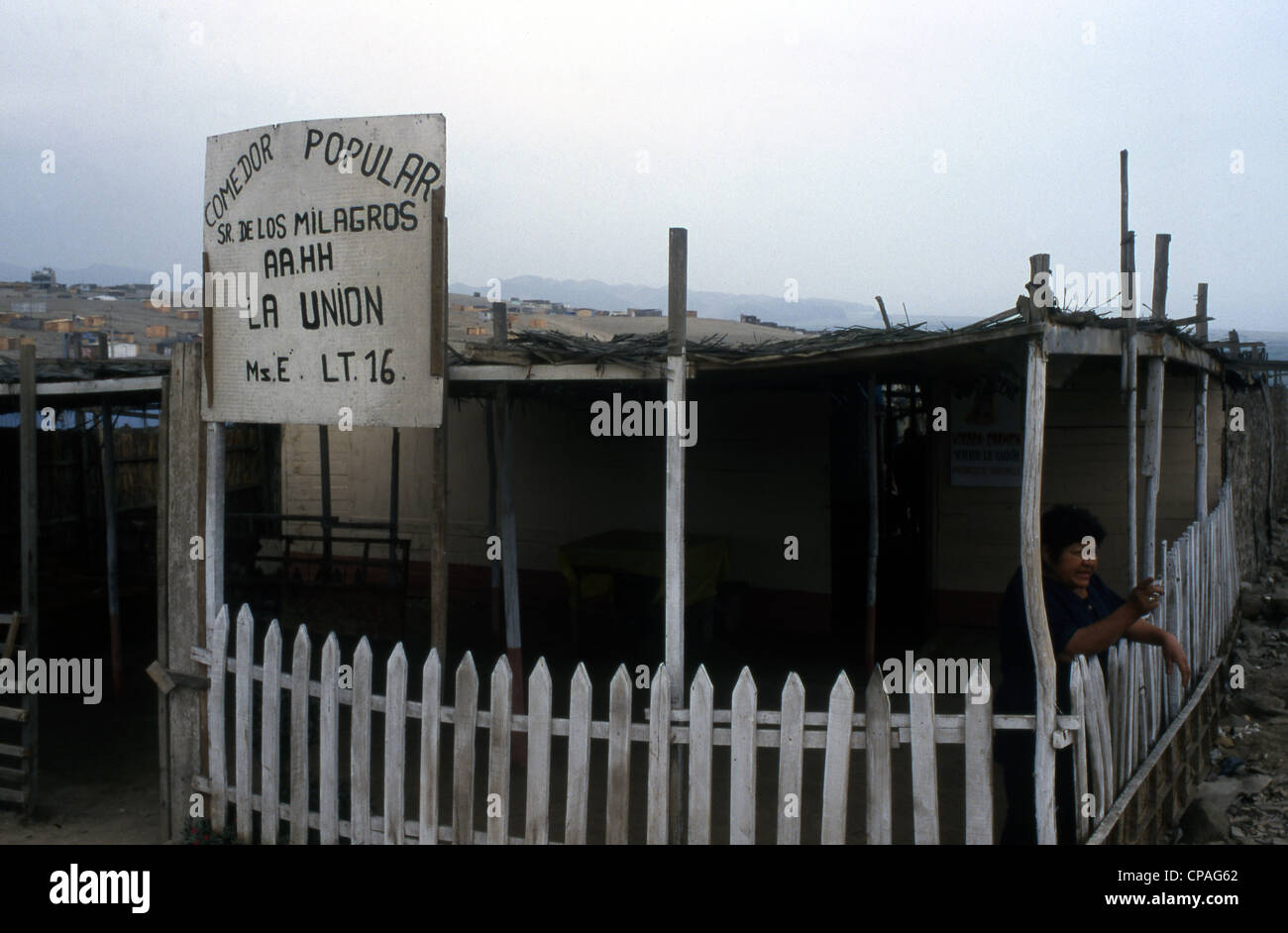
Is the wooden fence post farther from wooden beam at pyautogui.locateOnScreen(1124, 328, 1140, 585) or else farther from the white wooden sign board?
the white wooden sign board

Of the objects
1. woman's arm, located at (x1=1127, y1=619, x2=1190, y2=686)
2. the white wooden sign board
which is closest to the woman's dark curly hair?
woman's arm, located at (x1=1127, y1=619, x2=1190, y2=686)

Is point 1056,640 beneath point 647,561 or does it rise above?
above

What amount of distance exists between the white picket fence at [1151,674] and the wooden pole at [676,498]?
159cm

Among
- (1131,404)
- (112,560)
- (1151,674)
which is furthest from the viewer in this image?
(112,560)

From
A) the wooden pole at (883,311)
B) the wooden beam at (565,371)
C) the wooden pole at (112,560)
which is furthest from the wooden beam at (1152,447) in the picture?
the wooden pole at (112,560)

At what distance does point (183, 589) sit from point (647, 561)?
443 cm

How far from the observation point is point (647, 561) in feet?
30.0

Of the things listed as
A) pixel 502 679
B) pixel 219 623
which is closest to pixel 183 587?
pixel 219 623

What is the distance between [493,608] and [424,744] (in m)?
5.43

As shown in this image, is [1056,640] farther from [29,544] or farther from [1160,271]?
[29,544]

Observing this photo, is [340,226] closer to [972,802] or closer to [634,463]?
[972,802]

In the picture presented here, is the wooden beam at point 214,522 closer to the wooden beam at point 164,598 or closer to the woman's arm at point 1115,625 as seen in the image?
the wooden beam at point 164,598

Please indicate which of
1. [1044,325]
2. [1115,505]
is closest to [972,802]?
[1044,325]

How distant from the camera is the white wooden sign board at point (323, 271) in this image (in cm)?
476
